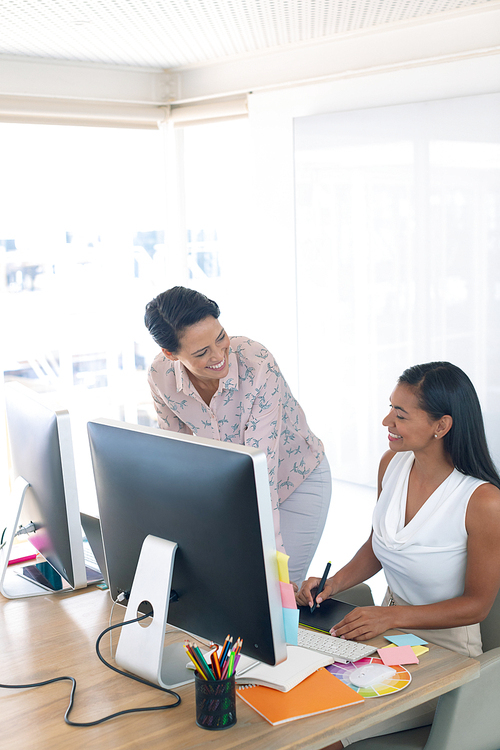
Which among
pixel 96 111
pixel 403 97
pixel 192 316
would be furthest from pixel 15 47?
pixel 192 316

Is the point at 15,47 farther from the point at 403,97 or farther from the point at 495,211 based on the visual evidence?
the point at 495,211

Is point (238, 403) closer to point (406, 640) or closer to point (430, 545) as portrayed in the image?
point (430, 545)

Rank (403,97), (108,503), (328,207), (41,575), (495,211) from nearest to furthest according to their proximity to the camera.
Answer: (108,503) → (41,575) → (495,211) → (403,97) → (328,207)

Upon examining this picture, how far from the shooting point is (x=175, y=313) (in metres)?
2.02

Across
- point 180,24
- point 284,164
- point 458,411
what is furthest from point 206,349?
point 284,164

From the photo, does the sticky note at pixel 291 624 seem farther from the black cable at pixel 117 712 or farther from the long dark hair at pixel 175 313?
the long dark hair at pixel 175 313

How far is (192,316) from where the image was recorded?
2.01m

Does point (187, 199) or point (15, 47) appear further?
point (187, 199)

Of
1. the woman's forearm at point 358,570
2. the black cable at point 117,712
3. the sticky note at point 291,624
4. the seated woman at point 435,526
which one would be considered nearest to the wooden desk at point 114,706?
the black cable at point 117,712

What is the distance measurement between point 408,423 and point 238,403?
0.52 meters

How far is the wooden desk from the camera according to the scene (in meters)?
1.21

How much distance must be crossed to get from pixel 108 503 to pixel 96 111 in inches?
105

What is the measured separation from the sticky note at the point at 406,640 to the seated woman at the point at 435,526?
48mm

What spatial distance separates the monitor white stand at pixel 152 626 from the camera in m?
1.36
